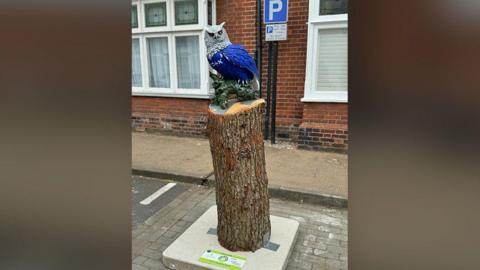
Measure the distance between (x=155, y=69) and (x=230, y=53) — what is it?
4.65 meters

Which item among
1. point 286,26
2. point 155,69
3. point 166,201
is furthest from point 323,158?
point 155,69

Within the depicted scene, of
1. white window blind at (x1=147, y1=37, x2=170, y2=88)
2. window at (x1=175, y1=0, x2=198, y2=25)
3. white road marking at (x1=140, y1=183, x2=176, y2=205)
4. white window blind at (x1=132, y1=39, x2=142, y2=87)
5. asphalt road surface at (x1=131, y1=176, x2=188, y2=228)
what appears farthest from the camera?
white window blind at (x1=132, y1=39, x2=142, y2=87)

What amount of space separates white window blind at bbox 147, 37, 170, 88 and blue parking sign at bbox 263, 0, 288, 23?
2.28 meters

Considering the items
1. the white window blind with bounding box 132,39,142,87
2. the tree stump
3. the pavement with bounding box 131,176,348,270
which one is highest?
the white window blind with bounding box 132,39,142,87

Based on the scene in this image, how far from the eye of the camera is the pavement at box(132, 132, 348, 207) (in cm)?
392

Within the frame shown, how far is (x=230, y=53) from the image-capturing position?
2512 mm

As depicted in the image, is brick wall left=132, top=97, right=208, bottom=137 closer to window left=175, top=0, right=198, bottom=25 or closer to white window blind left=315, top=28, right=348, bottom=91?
window left=175, top=0, right=198, bottom=25

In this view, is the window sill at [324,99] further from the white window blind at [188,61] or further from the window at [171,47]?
the white window blind at [188,61]

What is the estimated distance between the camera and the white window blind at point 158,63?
6.61 metres

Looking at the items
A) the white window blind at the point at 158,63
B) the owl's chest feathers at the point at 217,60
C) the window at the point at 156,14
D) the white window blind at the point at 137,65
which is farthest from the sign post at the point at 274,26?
the owl's chest feathers at the point at 217,60

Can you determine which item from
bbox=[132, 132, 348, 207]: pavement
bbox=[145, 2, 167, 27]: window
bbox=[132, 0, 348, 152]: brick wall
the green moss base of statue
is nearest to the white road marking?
bbox=[132, 132, 348, 207]: pavement

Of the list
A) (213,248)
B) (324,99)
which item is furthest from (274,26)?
(213,248)
